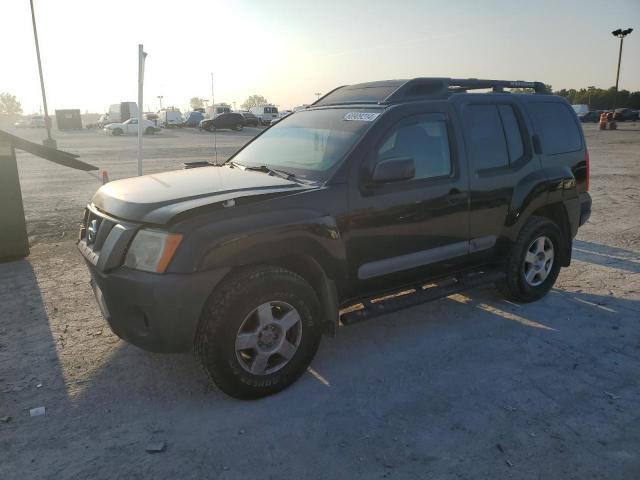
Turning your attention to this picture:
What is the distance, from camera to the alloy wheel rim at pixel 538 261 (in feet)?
15.8

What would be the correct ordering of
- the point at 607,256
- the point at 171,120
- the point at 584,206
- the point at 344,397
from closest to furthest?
the point at 344,397 < the point at 584,206 < the point at 607,256 < the point at 171,120

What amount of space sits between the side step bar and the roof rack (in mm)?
1564

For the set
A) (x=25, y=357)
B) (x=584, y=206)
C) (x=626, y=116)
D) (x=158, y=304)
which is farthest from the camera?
(x=626, y=116)

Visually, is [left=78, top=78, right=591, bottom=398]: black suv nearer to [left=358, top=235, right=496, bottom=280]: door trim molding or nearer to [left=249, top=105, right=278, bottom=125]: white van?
[left=358, top=235, right=496, bottom=280]: door trim molding

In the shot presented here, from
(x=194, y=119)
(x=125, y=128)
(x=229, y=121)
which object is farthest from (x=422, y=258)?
(x=194, y=119)

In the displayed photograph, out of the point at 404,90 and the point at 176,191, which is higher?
the point at 404,90

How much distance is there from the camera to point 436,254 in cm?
Result: 404

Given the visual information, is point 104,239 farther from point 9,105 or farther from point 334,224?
point 9,105

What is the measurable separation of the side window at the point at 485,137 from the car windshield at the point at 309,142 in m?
0.96

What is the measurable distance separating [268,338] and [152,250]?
0.94m

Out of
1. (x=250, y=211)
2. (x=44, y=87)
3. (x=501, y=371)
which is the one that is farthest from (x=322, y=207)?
(x=44, y=87)

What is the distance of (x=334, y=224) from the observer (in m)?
3.37

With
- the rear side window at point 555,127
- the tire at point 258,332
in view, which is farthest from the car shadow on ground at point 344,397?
the rear side window at point 555,127

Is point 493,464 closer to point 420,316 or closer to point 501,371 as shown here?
point 501,371
